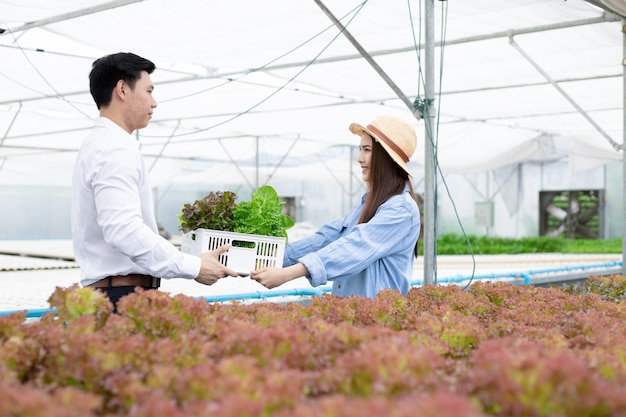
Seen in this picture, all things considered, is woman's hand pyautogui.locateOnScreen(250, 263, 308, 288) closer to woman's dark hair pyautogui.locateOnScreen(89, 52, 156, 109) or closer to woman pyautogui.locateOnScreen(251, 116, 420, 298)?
woman pyautogui.locateOnScreen(251, 116, 420, 298)

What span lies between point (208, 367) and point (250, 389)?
0.41ft

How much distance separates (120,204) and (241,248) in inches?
23.7

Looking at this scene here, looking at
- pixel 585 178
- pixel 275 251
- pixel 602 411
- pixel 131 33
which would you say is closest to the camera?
pixel 602 411

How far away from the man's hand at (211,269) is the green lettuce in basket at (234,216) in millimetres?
202

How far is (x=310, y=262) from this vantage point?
2656 millimetres

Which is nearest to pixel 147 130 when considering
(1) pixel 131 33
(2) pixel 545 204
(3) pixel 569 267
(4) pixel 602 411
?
(1) pixel 131 33

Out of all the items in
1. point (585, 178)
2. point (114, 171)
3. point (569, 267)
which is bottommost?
point (569, 267)

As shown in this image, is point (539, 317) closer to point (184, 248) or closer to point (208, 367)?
point (208, 367)

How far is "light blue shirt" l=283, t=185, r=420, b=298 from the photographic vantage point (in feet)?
8.82

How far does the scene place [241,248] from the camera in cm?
280

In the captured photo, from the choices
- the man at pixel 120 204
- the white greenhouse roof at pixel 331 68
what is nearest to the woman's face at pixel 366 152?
the man at pixel 120 204

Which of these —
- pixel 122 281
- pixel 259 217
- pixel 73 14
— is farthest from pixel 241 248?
pixel 73 14

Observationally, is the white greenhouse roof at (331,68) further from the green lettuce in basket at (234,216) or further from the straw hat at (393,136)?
the green lettuce in basket at (234,216)

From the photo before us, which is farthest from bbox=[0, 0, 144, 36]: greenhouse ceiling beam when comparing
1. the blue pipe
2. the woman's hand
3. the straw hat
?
the woman's hand
